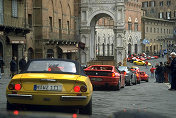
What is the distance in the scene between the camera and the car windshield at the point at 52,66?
8586 millimetres

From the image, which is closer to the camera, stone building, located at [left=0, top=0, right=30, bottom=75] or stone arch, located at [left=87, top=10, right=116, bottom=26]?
stone building, located at [left=0, top=0, right=30, bottom=75]

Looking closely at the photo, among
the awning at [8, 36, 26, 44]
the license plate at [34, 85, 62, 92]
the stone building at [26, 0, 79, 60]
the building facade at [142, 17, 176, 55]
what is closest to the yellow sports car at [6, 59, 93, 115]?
the license plate at [34, 85, 62, 92]

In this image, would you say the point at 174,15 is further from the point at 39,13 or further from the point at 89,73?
the point at 89,73

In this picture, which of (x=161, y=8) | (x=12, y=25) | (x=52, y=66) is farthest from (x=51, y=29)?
(x=161, y=8)

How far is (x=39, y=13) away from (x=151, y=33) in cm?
7004

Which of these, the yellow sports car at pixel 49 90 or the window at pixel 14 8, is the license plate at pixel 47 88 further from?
the window at pixel 14 8

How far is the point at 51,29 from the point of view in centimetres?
4612

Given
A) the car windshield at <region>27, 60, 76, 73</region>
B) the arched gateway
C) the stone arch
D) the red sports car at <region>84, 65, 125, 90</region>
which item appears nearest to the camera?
the car windshield at <region>27, 60, 76, 73</region>

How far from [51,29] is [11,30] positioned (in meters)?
11.7

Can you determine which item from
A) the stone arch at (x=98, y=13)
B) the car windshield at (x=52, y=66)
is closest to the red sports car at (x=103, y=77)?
the car windshield at (x=52, y=66)

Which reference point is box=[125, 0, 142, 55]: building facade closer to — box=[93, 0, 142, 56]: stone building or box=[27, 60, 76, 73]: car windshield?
box=[93, 0, 142, 56]: stone building

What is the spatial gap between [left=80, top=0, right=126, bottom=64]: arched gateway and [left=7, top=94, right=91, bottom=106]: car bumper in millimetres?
50334

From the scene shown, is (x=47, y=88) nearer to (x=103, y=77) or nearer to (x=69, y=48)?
(x=103, y=77)

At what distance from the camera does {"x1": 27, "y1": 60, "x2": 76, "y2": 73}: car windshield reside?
8586mm
